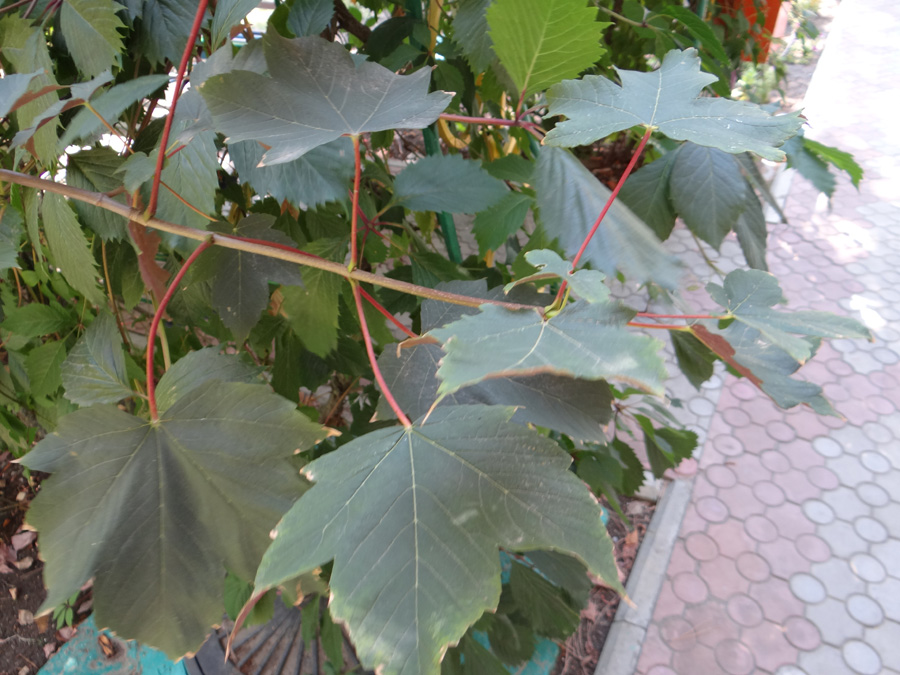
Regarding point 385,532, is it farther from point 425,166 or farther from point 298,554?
point 425,166

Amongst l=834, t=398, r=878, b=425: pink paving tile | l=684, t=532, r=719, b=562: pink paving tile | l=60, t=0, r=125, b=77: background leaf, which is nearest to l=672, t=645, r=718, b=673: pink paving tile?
l=684, t=532, r=719, b=562: pink paving tile

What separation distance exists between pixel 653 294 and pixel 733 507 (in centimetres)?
118

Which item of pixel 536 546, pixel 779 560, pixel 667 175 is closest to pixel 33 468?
pixel 536 546

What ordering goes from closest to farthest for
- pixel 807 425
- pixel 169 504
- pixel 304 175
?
pixel 169 504
pixel 304 175
pixel 807 425

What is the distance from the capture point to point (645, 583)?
1.30 metres

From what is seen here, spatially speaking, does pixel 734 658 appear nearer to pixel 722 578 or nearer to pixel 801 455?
pixel 722 578

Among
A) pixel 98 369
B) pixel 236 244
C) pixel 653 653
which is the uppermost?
pixel 236 244

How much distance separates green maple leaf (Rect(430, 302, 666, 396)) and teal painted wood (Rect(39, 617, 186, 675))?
1.15m

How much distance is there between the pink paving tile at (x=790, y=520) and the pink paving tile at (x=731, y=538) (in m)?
0.09

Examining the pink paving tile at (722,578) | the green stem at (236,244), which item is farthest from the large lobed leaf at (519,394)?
the pink paving tile at (722,578)

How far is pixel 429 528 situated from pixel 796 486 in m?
1.59

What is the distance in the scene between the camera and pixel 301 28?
0.50 metres

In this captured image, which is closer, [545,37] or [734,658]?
[545,37]

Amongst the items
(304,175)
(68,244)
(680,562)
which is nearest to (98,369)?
(68,244)
